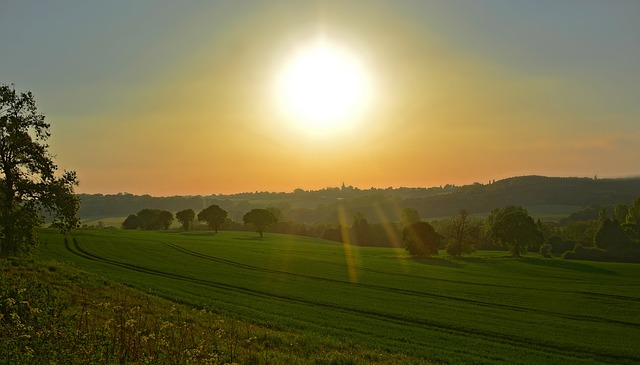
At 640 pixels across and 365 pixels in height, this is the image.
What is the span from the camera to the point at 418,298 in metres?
41.6

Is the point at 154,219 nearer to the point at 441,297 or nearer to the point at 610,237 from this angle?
the point at 610,237

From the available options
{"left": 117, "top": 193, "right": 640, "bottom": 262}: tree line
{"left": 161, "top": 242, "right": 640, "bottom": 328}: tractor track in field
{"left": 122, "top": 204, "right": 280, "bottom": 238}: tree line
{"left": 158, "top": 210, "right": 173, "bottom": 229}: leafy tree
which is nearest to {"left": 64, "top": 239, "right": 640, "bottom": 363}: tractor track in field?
{"left": 161, "top": 242, "right": 640, "bottom": 328}: tractor track in field

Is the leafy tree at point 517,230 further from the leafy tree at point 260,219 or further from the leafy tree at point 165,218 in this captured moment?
the leafy tree at point 165,218

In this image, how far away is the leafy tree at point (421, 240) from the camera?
279 ft

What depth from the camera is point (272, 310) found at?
31.0 meters

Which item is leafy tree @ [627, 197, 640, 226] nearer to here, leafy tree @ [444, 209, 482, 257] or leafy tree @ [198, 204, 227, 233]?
leafy tree @ [444, 209, 482, 257]

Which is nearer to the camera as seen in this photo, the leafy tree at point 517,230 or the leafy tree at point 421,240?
the leafy tree at point 421,240

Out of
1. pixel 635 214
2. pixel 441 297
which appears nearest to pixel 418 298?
pixel 441 297

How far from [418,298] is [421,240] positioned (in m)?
44.4

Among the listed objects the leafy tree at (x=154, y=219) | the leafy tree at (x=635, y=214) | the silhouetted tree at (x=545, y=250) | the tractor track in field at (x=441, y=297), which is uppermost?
the leafy tree at (x=635, y=214)

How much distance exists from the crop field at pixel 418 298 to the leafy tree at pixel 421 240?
8.13 metres

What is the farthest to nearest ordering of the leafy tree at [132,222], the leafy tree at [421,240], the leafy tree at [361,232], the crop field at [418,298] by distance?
the leafy tree at [132,222] < the leafy tree at [361,232] < the leafy tree at [421,240] < the crop field at [418,298]

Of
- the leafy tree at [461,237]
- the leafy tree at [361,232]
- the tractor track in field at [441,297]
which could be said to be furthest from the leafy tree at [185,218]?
the leafy tree at [461,237]

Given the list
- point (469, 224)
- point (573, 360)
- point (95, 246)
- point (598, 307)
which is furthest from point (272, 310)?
point (469, 224)
